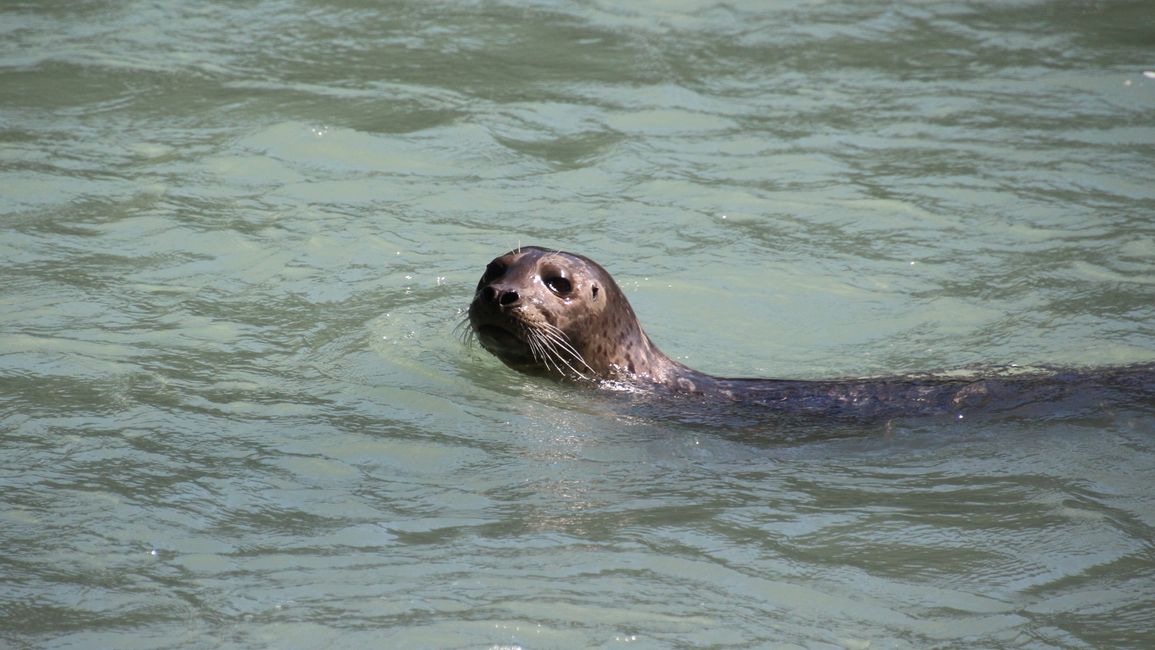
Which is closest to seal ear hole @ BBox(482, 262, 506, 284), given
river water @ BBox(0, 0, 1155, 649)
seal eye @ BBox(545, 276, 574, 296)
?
seal eye @ BBox(545, 276, 574, 296)

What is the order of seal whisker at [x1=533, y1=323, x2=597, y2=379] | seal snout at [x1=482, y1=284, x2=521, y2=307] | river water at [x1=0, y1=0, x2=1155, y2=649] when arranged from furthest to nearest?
seal whisker at [x1=533, y1=323, x2=597, y2=379]
seal snout at [x1=482, y1=284, x2=521, y2=307]
river water at [x1=0, y1=0, x2=1155, y2=649]

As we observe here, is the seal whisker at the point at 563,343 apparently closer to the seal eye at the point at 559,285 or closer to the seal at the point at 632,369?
the seal at the point at 632,369

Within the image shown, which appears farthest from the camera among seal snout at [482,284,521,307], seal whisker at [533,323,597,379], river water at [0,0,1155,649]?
seal whisker at [533,323,597,379]

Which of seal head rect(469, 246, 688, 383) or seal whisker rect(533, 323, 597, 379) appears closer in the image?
seal head rect(469, 246, 688, 383)

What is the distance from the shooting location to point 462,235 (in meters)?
8.00

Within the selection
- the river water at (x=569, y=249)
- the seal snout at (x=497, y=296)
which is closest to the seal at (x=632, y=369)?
the seal snout at (x=497, y=296)

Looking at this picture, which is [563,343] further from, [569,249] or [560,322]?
[569,249]

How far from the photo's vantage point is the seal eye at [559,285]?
20.6 ft

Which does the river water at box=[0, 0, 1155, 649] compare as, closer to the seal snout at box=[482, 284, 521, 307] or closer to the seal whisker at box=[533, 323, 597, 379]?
the seal whisker at box=[533, 323, 597, 379]

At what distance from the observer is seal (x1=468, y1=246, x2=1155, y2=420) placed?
237 inches

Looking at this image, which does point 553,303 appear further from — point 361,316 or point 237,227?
point 237,227

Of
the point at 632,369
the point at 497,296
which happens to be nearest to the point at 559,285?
the point at 497,296

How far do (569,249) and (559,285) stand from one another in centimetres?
155

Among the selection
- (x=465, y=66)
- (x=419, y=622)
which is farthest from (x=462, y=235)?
(x=419, y=622)
